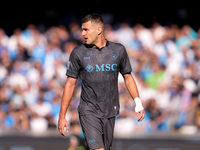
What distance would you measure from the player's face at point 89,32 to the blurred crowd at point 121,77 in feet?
12.6

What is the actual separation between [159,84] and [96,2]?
3840 mm

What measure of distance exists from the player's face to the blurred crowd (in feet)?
12.6

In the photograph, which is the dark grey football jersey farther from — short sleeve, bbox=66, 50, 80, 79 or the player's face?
the player's face

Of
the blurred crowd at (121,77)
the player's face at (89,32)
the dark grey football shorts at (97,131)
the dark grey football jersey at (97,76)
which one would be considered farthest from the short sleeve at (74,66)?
the blurred crowd at (121,77)

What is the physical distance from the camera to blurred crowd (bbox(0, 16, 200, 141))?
8.55 m

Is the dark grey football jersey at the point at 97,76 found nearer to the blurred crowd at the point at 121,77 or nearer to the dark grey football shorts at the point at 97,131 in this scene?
the dark grey football shorts at the point at 97,131

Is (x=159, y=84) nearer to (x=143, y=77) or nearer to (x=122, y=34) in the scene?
(x=143, y=77)

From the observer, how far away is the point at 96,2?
37.3 ft

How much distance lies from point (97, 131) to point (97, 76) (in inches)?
25.6

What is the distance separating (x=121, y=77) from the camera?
9188 mm

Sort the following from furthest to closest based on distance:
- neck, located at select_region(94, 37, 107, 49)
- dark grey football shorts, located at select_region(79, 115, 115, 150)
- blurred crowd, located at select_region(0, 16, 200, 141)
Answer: blurred crowd, located at select_region(0, 16, 200, 141)
neck, located at select_region(94, 37, 107, 49)
dark grey football shorts, located at select_region(79, 115, 115, 150)

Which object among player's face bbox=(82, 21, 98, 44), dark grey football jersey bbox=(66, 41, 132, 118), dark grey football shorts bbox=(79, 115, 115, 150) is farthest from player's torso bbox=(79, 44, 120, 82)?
dark grey football shorts bbox=(79, 115, 115, 150)

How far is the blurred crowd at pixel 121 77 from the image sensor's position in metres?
8.55

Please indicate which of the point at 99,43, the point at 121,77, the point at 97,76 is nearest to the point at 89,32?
the point at 99,43
